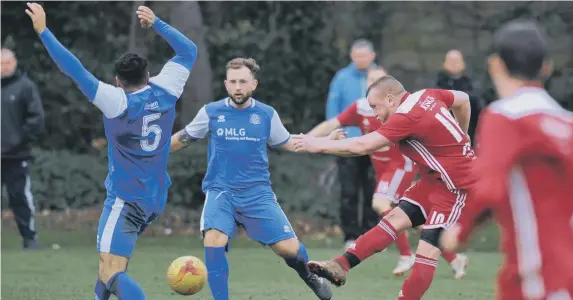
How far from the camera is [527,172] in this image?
4.66m

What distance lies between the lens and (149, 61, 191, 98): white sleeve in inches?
300

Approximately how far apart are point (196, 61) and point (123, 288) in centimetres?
955

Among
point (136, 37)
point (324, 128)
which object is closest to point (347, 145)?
point (324, 128)

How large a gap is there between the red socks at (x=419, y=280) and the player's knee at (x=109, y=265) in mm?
1930

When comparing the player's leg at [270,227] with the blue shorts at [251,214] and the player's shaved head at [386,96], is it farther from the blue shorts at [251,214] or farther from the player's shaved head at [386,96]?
the player's shaved head at [386,96]

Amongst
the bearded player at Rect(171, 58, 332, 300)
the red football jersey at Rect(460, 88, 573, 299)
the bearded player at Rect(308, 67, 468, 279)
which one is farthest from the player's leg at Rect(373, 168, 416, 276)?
the red football jersey at Rect(460, 88, 573, 299)

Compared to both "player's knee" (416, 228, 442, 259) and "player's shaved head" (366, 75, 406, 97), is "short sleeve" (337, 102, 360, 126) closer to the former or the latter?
"player's shaved head" (366, 75, 406, 97)

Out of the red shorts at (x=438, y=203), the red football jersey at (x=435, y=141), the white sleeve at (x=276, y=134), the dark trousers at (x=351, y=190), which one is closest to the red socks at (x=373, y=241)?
the red shorts at (x=438, y=203)

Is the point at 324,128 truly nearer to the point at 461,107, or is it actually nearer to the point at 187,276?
the point at 461,107

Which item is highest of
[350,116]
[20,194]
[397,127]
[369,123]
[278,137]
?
[397,127]

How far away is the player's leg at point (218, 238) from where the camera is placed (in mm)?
8133

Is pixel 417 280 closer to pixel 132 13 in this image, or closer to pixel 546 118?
pixel 546 118

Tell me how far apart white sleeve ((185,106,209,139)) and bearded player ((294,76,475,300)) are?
1.17 m

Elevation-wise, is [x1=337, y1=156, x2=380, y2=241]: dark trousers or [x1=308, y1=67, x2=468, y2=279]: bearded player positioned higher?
[x1=308, y1=67, x2=468, y2=279]: bearded player
